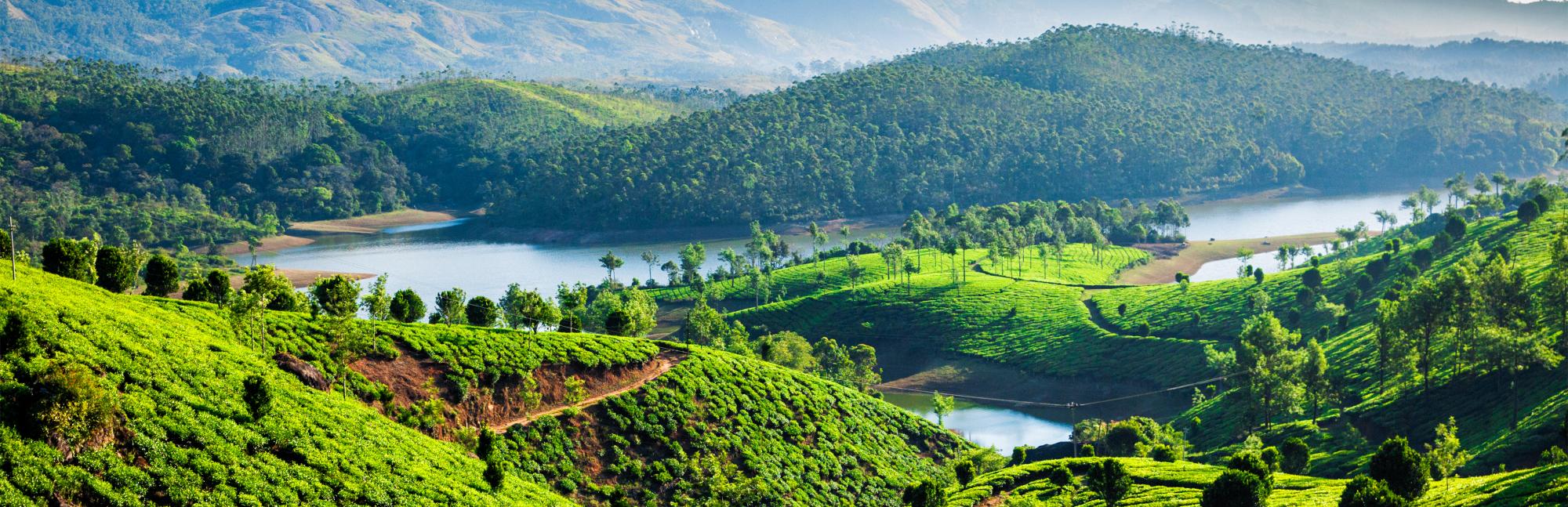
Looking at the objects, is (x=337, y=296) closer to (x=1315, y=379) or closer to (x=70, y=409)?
(x=70, y=409)

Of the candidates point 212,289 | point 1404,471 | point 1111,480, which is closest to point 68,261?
point 212,289

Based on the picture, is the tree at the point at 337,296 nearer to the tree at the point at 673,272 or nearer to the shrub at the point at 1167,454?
the shrub at the point at 1167,454

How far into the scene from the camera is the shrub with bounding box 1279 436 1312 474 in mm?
79250

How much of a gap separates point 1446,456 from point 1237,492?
17.6 meters

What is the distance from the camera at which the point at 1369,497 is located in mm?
50312

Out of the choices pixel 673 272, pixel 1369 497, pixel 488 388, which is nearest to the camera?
pixel 1369 497

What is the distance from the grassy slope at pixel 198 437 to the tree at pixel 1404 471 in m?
40.9

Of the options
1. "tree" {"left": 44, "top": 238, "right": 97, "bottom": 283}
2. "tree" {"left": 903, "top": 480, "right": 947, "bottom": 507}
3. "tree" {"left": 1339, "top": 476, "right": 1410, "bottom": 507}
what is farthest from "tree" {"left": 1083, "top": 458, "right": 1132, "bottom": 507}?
"tree" {"left": 44, "top": 238, "right": 97, "bottom": 283}

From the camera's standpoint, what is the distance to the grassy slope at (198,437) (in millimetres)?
37969

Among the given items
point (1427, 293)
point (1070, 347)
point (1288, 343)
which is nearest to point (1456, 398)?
point (1427, 293)

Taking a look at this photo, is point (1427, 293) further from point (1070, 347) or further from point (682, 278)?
point (682, 278)

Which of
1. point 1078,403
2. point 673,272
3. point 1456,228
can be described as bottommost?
point 1078,403

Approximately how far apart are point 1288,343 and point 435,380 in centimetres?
9166

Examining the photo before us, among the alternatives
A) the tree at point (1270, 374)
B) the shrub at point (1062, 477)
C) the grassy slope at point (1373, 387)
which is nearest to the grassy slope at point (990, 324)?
the grassy slope at point (1373, 387)
